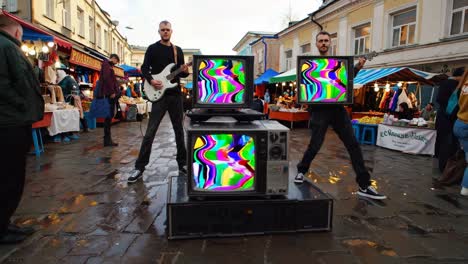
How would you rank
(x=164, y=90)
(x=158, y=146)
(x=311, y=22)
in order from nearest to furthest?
(x=164, y=90) < (x=158, y=146) < (x=311, y=22)

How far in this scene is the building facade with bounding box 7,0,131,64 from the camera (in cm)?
1165

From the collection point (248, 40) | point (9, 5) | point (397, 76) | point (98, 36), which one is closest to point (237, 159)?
point (397, 76)

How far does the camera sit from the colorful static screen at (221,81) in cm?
288

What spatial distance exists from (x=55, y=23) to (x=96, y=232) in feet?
46.6

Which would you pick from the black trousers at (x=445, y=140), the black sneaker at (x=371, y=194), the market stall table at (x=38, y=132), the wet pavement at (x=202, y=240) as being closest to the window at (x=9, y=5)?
the market stall table at (x=38, y=132)

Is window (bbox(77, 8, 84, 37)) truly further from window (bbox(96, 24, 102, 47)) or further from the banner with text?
the banner with text

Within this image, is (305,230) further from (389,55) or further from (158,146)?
(389,55)

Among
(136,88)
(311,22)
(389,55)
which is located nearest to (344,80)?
(389,55)

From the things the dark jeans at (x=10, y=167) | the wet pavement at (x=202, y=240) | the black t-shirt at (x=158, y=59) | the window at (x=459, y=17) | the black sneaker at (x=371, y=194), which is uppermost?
the window at (x=459, y=17)

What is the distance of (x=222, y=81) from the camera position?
9.59ft

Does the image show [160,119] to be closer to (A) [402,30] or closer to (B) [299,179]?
(B) [299,179]

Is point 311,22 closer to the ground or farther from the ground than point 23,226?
farther from the ground

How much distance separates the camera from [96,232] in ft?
8.97

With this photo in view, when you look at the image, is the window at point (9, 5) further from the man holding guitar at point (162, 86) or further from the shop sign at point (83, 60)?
the man holding guitar at point (162, 86)
